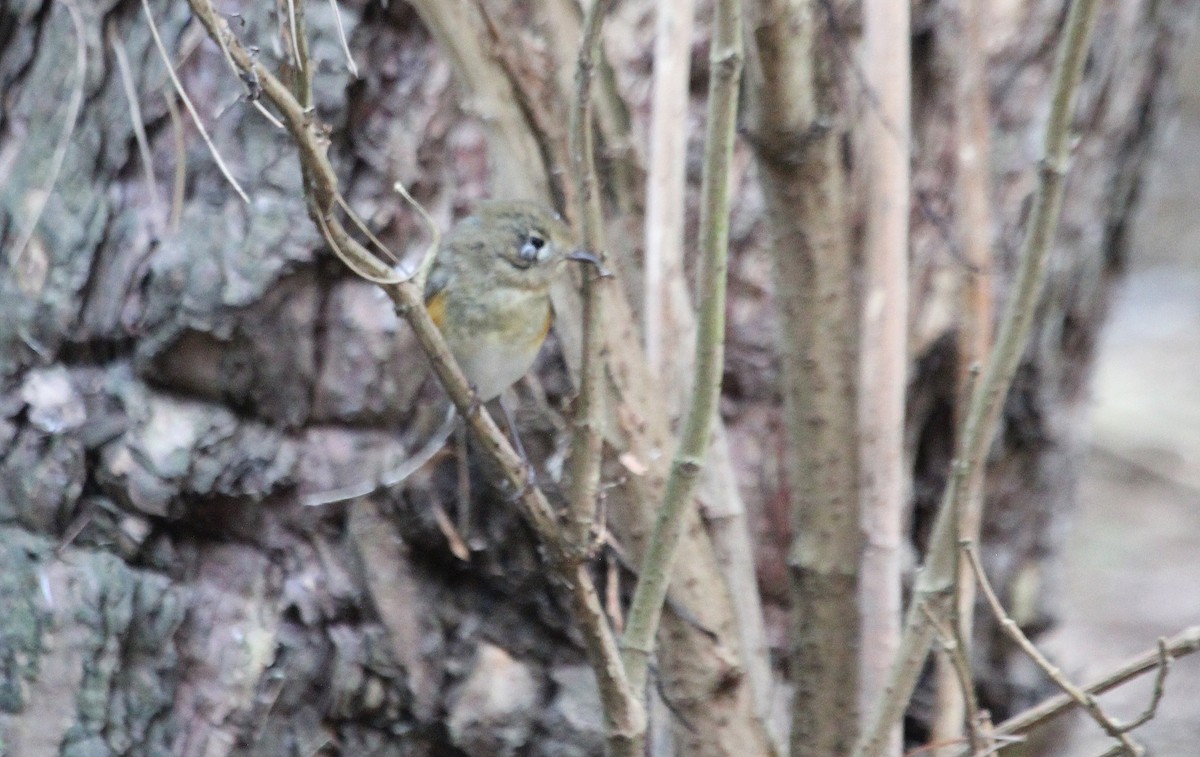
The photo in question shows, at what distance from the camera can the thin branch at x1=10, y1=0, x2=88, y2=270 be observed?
100 inches

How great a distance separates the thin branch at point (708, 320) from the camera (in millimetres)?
1633

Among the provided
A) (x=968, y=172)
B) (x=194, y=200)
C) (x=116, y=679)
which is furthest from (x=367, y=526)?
(x=968, y=172)

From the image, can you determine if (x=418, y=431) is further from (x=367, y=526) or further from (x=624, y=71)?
(x=624, y=71)

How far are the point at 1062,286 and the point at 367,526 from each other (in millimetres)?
1530

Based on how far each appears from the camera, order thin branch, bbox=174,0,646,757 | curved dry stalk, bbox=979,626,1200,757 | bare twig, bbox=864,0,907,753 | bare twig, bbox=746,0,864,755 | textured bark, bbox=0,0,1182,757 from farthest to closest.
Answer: textured bark, bbox=0,0,1182,757 → bare twig, bbox=864,0,907,753 → bare twig, bbox=746,0,864,755 → curved dry stalk, bbox=979,626,1200,757 → thin branch, bbox=174,0,646,757

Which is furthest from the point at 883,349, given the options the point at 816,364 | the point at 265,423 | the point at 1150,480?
the point at 1150,480

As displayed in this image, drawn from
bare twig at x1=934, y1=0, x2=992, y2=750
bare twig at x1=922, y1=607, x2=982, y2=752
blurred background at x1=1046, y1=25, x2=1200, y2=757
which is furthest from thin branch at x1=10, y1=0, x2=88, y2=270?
blurred background at x1=1046, y1=25, x2=1200, y2=757

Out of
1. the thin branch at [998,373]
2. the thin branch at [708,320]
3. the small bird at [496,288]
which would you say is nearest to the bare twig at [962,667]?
the thin branch at [998,373]

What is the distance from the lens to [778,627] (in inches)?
107

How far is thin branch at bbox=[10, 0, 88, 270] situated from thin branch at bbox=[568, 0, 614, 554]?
1.31 metres

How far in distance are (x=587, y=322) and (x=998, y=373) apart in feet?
1.81

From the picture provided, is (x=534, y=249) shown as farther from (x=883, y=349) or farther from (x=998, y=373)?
(x=998, y=373)

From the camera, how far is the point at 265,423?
2.53 m

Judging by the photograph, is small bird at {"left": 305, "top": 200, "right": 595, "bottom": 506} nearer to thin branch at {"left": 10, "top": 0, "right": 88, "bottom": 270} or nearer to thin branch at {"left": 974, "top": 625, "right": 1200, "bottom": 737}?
thin branch at {"left": 10, "top": 0, "right": 88, "bottom": 270}
